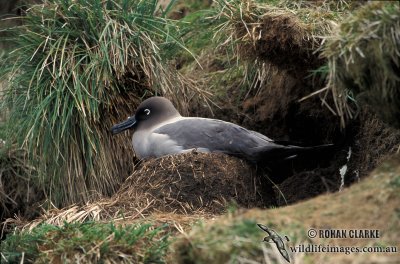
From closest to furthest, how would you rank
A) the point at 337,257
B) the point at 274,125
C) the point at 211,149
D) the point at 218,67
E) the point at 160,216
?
the point at 337,257
the point at 160,216
the point at 211,149
the point at 274,125
the point at 218,67

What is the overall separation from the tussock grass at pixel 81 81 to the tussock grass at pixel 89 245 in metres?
1.62

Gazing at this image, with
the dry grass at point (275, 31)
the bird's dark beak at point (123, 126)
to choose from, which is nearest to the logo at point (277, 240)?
the dry grass at point (275, 31)

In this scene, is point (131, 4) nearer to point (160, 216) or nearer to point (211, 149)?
point (211, 149)

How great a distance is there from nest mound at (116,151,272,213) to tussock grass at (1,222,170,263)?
108cm

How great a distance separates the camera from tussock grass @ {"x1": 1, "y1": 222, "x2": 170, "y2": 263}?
5.19 meters

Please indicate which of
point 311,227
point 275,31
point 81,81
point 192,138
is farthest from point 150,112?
point 311,227

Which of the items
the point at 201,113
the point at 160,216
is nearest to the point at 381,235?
the point at 160,216

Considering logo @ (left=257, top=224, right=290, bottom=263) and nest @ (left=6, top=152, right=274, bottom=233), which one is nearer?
logo @ (left=257, top=224, right=290, bottom=263)

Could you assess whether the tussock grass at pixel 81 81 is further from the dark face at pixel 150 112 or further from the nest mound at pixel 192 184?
the nest mound at pixel 192 184

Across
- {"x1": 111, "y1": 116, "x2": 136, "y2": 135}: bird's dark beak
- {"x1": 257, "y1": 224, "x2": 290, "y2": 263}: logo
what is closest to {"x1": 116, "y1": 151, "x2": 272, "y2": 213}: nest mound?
{"x1": 111, "y1": 116, "x2": 136, "y2": 135}: bird's dark beak

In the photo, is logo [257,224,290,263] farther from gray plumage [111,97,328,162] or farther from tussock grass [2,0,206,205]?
tussock grass [2,0,206,205]

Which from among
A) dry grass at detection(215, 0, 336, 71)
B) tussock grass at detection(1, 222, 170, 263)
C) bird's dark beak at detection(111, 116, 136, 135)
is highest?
dry grass at detection(215, 0, 336, 71)

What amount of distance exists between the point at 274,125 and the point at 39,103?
219cm

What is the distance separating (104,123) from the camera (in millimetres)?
7438
